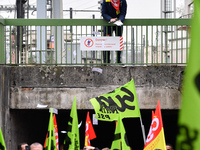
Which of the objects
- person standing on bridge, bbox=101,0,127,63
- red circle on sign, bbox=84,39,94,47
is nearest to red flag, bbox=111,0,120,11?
person standing on bridge, bbox=101,0,127,63

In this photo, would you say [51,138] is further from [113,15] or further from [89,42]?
[113,15]

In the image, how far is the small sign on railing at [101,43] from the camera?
10.3m

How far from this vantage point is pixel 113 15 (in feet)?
34.6

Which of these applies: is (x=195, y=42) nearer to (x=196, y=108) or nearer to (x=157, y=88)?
(x=196, y=108)

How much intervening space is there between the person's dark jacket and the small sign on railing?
16.7 inches

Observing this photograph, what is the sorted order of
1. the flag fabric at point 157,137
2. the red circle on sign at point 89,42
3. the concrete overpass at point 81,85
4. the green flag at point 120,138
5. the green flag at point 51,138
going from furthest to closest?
the red circle on sign at point 89,42
the concrete overpass at point 81,85
the green flag at point 51,138
the green flag at point 120,138
the flag fabric at point 157,137

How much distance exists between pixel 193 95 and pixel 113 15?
8182 millimetres

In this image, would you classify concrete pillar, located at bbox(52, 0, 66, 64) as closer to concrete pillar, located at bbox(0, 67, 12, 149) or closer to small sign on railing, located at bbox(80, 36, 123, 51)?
small sign on railing, located at bbox(80, 36, 123, 51)

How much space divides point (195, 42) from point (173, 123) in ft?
36.3

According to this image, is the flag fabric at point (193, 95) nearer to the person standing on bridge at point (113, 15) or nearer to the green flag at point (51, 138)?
the green flag at point (51, 138)

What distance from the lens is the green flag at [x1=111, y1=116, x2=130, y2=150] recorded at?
7.26 meters

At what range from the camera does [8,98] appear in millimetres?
10047

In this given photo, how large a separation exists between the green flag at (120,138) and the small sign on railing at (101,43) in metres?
2.97

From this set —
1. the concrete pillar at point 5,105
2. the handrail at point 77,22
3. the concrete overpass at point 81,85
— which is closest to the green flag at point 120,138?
the concrete overpass at point 81,85
